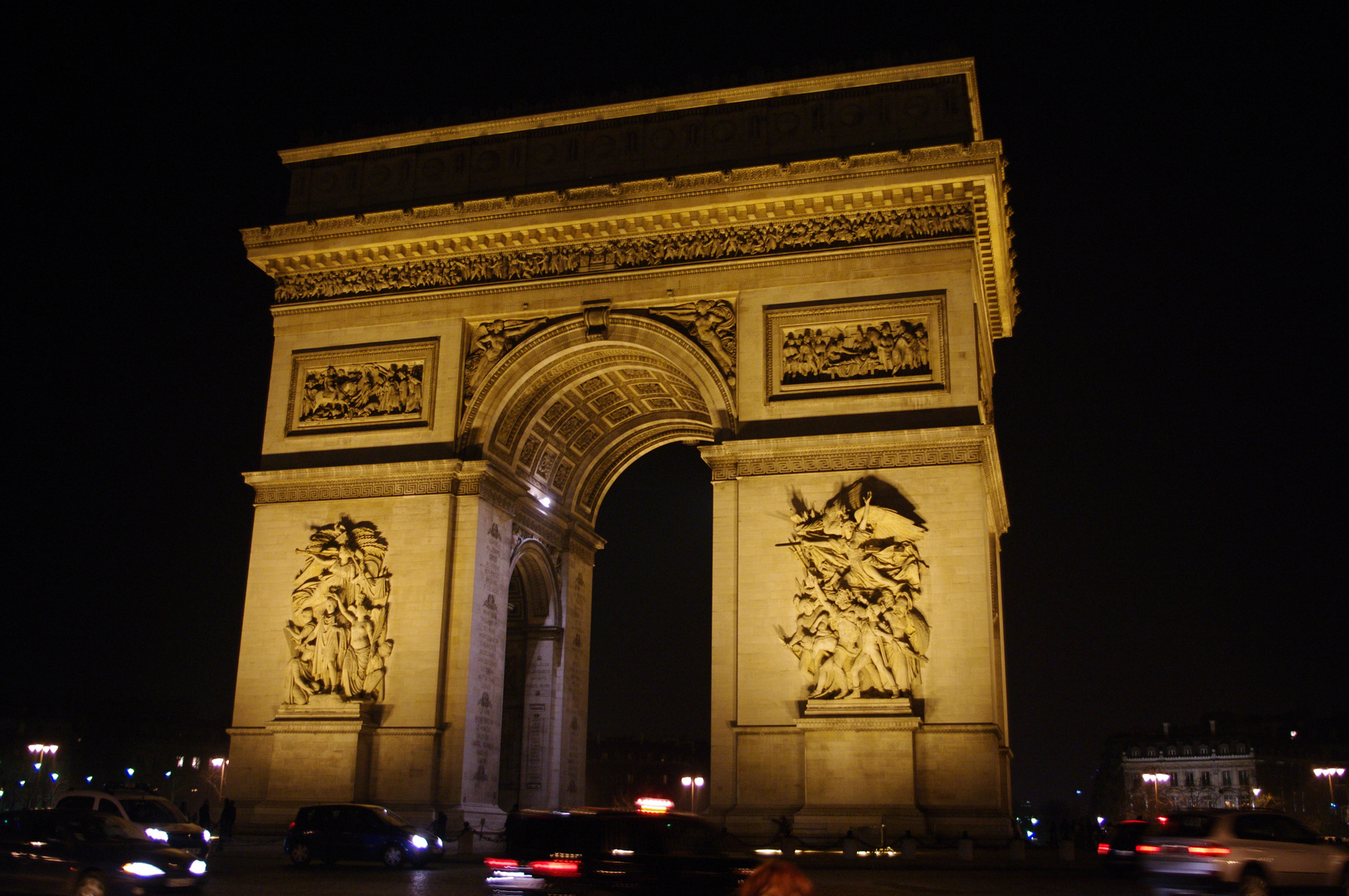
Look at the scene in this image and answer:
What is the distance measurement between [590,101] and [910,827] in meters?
16.8

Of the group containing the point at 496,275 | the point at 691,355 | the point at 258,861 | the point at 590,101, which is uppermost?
the point at 590,101

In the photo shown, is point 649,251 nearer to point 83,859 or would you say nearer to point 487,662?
point 487,662

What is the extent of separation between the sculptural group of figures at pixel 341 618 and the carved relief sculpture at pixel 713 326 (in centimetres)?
791

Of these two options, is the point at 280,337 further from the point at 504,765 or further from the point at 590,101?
the point at 504,765

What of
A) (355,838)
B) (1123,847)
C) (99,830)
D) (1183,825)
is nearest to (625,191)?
(355,838)

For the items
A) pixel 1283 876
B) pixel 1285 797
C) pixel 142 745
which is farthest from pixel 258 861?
pixel 1285 797

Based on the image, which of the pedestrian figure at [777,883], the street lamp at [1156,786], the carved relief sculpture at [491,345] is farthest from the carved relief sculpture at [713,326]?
the street lamp at [1156,786]

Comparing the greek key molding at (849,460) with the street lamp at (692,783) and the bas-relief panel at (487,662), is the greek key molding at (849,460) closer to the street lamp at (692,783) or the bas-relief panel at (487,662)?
the bas-relief panel at (487,662)

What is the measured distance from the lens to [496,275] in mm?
28203

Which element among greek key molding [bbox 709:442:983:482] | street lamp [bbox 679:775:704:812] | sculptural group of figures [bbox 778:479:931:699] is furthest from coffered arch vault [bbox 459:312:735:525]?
street lamp [bbox 679:775:704:812]

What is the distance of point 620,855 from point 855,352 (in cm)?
1481

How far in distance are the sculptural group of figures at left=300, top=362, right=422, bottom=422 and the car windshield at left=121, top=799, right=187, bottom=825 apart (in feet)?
36.3

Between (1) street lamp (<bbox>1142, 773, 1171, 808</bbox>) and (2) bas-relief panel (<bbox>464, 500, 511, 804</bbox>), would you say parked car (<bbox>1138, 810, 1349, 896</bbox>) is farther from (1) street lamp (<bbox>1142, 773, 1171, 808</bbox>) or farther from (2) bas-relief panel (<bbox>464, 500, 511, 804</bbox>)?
(1) street lamp (<bbox>1142, 773, 1171, 808</bbox>)

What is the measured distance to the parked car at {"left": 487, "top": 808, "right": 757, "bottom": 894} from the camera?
40.0 feet
